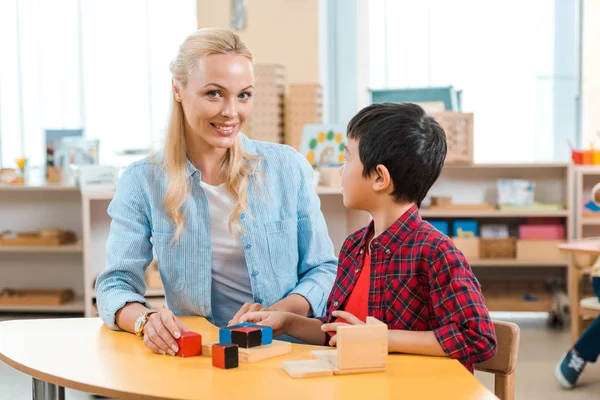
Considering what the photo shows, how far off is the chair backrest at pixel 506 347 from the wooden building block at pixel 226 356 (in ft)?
1.72

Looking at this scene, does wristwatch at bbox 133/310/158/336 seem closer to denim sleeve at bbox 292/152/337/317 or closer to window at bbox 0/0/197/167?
denim sleeve at bbox 292/152/337/317

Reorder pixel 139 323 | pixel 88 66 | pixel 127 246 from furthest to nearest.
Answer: pixel 88 66
pixel 127 246
pixel 139 323

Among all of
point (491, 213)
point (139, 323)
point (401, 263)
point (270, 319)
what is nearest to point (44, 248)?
point (491, 213)

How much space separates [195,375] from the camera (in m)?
1.39

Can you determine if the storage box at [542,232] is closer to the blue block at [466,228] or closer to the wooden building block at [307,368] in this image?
the blue block at [466,228]

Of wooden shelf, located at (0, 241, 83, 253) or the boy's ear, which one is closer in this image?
the boy's ear

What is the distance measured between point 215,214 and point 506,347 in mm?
797

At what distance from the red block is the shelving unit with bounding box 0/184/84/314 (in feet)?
13.9

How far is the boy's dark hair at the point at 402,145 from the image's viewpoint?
1584mm

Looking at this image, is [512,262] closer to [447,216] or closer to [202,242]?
[447,216]

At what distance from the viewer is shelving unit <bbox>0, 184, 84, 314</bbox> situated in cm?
558

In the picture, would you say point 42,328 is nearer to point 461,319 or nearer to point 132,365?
point 132,365

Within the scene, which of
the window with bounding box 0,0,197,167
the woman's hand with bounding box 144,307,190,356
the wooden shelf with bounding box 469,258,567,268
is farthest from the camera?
the window with bounding box 0,0,197,167

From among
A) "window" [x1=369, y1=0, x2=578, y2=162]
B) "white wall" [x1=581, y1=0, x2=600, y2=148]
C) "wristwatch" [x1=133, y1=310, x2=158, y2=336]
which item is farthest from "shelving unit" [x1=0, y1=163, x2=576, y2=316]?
"wristwatch" [x1=133, y1=310, x2=158, y2=336]
